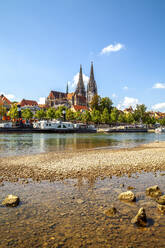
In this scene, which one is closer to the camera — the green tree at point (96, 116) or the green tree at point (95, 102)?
the green tree at point (96, 116)

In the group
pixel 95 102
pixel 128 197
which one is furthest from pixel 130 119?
pixel 128 197

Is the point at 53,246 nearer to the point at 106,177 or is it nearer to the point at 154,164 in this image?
the point at 106,177

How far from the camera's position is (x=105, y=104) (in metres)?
151

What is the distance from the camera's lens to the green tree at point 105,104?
15138 cm

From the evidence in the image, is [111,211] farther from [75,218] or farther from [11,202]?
[11,202]

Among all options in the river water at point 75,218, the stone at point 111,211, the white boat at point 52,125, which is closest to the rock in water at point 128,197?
the river water at point 75,218

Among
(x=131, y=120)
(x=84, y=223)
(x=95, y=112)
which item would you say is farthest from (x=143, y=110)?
(x=84, y=223)

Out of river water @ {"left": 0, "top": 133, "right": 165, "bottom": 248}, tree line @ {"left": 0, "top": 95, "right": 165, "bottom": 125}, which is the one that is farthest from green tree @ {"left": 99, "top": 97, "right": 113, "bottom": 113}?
river water @ {"left": 0, "top": 133, "right": 165, "bottom": 248}

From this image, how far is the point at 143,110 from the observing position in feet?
537

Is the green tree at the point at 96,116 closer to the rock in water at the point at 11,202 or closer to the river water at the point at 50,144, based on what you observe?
the river water at the point at 50,144

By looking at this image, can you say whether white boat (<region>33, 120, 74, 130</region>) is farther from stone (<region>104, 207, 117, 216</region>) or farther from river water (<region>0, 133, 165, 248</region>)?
stone (<region>104, 207, 117, 216</region>)

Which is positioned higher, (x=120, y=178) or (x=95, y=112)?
(x=95, y=112)

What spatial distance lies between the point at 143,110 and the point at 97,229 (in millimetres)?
166970

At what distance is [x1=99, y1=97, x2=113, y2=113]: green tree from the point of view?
151375 mm
